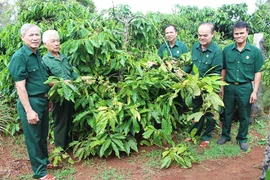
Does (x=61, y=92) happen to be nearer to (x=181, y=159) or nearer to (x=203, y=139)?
(x=181, y=159)

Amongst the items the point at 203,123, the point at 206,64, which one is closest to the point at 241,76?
the point at 206,64

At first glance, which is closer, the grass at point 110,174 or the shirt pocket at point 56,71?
the grass at point 110,174

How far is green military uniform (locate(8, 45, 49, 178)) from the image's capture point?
2.91 meters

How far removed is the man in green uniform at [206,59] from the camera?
3881mm

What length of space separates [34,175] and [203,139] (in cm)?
231

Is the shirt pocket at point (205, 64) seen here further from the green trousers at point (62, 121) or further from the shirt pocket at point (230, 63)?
the green trousers at point (62, 121)

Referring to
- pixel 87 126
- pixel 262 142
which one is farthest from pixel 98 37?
pixel 262 142

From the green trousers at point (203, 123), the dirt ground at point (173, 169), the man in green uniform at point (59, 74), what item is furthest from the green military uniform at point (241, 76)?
the man in green uniform at point (59, 74)

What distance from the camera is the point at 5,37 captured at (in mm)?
4930

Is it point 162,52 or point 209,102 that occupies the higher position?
point 162,52

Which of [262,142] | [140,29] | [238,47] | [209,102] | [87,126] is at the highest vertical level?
[140,29]

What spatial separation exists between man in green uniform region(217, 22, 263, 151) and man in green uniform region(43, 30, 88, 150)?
6.30ft

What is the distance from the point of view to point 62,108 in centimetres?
377

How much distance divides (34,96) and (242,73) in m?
2.60
